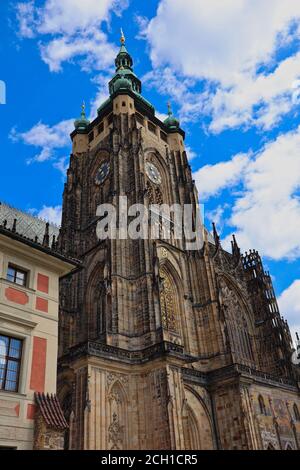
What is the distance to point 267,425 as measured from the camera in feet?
92.1

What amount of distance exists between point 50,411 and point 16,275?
4.88 meters

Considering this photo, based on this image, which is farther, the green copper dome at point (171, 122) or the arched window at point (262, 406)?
the green copper dome at point (171, 122)

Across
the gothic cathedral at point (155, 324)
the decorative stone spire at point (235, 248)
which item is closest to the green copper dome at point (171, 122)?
the gothic cathedral at point (155, 324)

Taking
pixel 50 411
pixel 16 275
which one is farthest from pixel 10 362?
pixel 16 275

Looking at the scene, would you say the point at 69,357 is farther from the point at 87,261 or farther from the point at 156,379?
the point at 87,261

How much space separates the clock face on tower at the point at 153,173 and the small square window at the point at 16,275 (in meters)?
22.3

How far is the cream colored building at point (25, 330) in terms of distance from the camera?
13625 mm

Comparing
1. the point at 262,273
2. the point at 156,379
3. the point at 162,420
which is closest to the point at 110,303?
the point at 156,379

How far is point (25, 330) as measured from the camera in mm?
15031

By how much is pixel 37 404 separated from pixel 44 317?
9.91 feet

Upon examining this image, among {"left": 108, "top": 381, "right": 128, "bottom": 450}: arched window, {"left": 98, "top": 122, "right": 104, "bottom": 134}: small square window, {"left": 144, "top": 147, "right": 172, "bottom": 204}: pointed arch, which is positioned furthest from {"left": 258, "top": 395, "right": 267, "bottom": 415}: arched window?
{"left": 98, "top": 122, "right": 104, "bottom": 134}: small square window

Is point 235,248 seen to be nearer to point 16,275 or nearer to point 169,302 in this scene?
point 169,302

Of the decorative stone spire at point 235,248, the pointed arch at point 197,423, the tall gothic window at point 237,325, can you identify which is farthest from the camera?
the decorative stone spire at point 235,248

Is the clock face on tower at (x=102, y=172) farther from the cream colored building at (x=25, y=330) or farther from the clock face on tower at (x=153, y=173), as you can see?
the cream colored building at (x=25, y=330)
